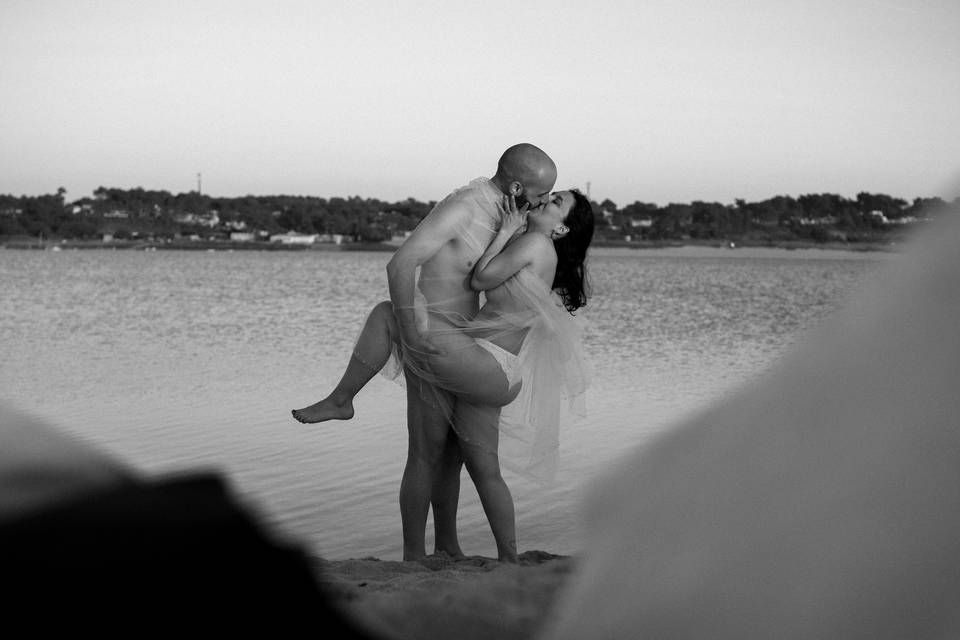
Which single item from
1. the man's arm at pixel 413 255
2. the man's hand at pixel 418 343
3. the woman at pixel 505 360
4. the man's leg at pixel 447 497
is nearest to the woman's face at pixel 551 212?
the woman at pixel 505 360

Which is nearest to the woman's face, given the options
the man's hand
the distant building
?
the man's hand

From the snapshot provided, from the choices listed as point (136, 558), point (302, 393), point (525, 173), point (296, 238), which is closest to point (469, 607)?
point (136, 558)

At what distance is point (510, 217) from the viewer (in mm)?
5086

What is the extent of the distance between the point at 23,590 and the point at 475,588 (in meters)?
2.02

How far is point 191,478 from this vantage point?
96cm

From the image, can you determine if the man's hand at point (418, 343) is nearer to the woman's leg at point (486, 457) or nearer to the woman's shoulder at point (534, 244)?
the woman's leg at point (486, 457)

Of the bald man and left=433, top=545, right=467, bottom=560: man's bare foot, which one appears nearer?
the bald man

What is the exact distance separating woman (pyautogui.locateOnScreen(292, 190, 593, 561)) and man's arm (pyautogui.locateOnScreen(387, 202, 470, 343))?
0.34ft

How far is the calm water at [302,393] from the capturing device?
6.16 meters

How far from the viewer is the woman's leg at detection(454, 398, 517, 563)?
5035 mm

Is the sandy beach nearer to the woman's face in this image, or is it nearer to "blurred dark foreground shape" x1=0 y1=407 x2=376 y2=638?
"blurred dark foreground shape" x1=0 y1=407 x2=376 y2=638

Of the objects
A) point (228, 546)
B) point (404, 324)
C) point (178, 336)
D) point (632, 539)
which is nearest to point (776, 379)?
point (632, 539)

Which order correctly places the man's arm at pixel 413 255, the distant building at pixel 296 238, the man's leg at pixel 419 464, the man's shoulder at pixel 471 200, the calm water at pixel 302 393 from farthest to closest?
1. the distant building at pixel 296 238
2. the calm water at pixel 302 393
3. the man's leg at pixel 419 464
4. the man's shoulder at pixel 471 200
5. the man's arm at pixel 413 255

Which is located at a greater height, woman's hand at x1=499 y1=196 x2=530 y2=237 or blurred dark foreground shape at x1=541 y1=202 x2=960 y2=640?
woman's hand at x1=499 y1=196 x2=530 y2=237
